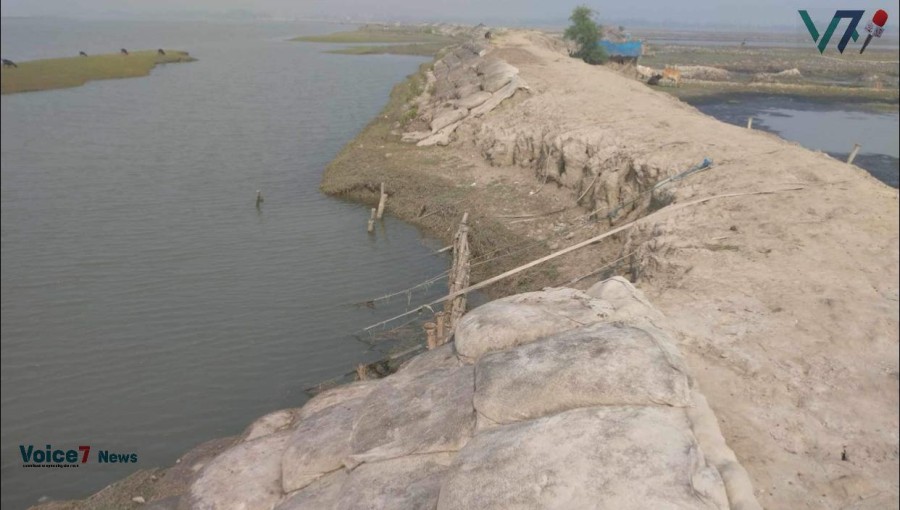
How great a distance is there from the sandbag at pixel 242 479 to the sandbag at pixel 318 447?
27cm

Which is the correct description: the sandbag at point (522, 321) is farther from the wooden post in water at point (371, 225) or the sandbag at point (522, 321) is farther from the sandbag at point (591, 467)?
the wooden post in water at point (371, 225)

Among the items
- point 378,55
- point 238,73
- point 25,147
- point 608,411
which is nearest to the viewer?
point 608,411

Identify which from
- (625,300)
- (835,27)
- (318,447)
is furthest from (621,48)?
(318,447)

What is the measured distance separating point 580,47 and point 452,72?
2340 cm

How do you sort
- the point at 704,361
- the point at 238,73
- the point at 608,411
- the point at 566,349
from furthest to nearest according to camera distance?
the point at 238,73, the point at 704,361, the point at 566,349, the point at 608,411

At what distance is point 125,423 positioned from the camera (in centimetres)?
1208

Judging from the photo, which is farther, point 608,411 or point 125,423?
point 125,423

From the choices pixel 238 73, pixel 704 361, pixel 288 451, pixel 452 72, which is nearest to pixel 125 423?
pixel 288 451

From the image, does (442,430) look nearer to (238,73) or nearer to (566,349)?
(566,349)

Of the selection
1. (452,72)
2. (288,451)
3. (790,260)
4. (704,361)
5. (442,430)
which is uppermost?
(452,72)

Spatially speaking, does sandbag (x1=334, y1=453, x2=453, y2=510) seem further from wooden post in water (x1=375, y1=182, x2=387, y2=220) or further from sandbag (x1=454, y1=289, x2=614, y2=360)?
wooden post in water (x1=375, y1=182, x2=387, y2=220)

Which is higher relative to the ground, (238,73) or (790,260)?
(238,73)

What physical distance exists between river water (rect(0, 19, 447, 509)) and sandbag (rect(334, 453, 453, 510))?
576 centimetres

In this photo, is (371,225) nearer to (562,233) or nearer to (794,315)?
(562,233)
